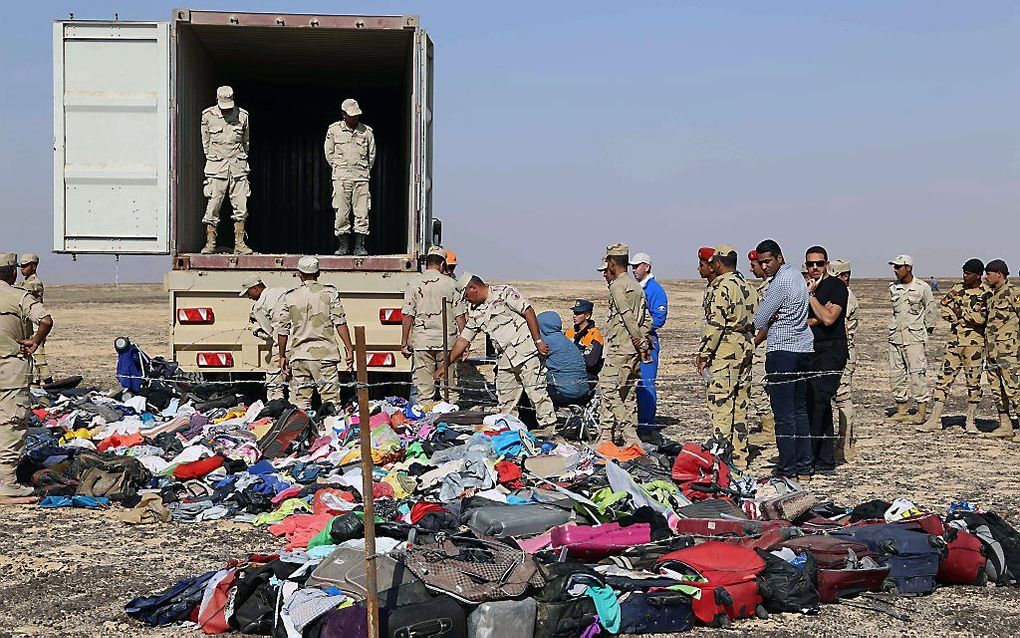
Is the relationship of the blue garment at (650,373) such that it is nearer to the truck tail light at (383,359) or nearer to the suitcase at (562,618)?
the truck tail light at (383,359)

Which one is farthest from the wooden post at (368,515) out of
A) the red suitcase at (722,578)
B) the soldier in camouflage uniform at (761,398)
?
the soldier in camouflage uniform at (761,398)

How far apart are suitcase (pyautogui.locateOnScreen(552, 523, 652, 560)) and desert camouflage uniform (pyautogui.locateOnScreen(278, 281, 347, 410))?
4.54m

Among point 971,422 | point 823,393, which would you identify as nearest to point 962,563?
point 823,393

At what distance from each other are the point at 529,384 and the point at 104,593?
16.2 ft

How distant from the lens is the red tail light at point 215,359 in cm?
1076

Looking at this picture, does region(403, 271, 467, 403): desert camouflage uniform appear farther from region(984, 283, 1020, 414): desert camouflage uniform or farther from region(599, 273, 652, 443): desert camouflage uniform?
region(984, 283, 1020, 414): desert camouflage uniform

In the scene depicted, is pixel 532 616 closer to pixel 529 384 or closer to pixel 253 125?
pixel 529 384

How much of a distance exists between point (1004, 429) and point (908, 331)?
161 centimetres

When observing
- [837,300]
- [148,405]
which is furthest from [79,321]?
[837,300]

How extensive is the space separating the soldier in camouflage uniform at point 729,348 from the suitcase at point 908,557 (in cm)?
303

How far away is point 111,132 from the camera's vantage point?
10719 mm

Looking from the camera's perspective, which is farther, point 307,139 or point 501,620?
point 307,139

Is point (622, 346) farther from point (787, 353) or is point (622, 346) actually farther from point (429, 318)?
point (429, 318)

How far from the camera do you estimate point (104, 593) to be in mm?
5945
